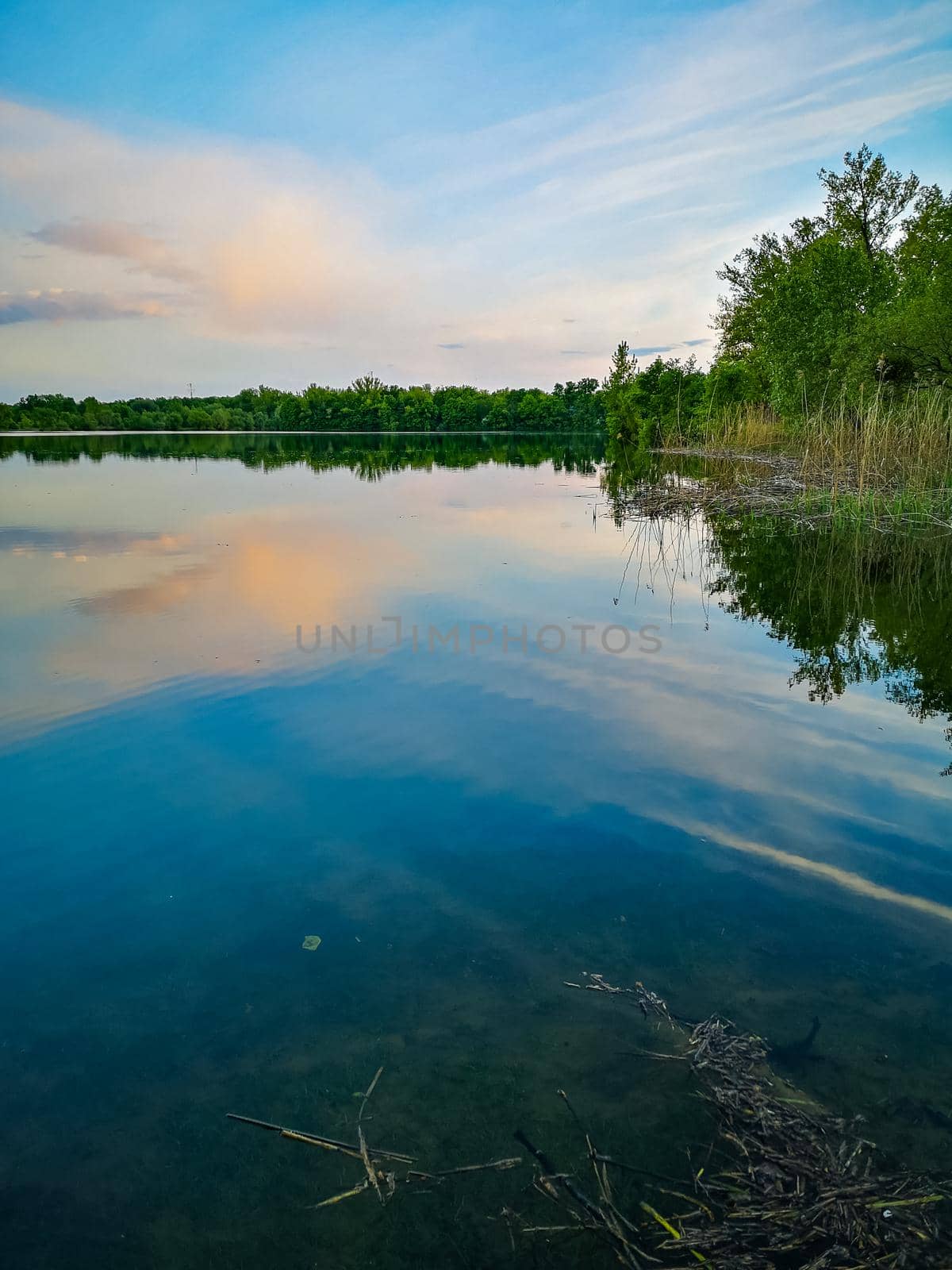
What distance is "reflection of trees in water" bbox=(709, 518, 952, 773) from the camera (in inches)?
234

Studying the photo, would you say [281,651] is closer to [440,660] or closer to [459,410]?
[440,660]

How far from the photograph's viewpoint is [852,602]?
27.1ft

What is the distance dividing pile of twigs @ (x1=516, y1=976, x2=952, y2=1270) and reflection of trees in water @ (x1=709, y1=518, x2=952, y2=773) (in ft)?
9.74

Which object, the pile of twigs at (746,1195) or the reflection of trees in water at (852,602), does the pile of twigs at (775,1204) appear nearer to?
the pile of twigs at (746,1195)

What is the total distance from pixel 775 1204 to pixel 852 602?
7.39m

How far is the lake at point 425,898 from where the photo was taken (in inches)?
83.1

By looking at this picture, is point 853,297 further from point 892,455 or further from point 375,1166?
point 375,1166

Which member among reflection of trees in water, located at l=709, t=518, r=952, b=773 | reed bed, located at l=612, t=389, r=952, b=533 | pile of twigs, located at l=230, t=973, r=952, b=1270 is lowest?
pile of twigs, located at l=230, t=973, r=952, b=1270

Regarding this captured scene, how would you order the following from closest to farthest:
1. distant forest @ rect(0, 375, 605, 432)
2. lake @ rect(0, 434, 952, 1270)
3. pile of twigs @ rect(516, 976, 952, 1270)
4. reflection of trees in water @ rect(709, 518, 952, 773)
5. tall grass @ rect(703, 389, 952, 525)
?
pile of twigs @ rect(516, 976, 952, 1270) < lake @ rect(0, 434, 952, 1270) < reflection of trees in water @ rect(709, 518, 952, 773) < tall grass @ rect(703, 389, 952, 525) < distant forest @ rect(0, 375, 605, 432)

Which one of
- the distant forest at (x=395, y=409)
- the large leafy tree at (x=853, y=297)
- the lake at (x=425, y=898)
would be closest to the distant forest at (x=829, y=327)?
the large leafy tree at (x=853, y=297)

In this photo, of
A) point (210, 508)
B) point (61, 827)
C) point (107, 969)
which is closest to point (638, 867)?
point (107, 969)

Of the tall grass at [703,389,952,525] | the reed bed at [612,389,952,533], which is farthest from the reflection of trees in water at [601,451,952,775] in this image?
the tall grass at [703,389,952,525]

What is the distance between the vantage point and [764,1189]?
1.99 meters

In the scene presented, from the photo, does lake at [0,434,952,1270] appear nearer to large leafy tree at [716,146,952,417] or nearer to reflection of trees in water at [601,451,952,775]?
reflection of trees in water at [601,451,952,775]
